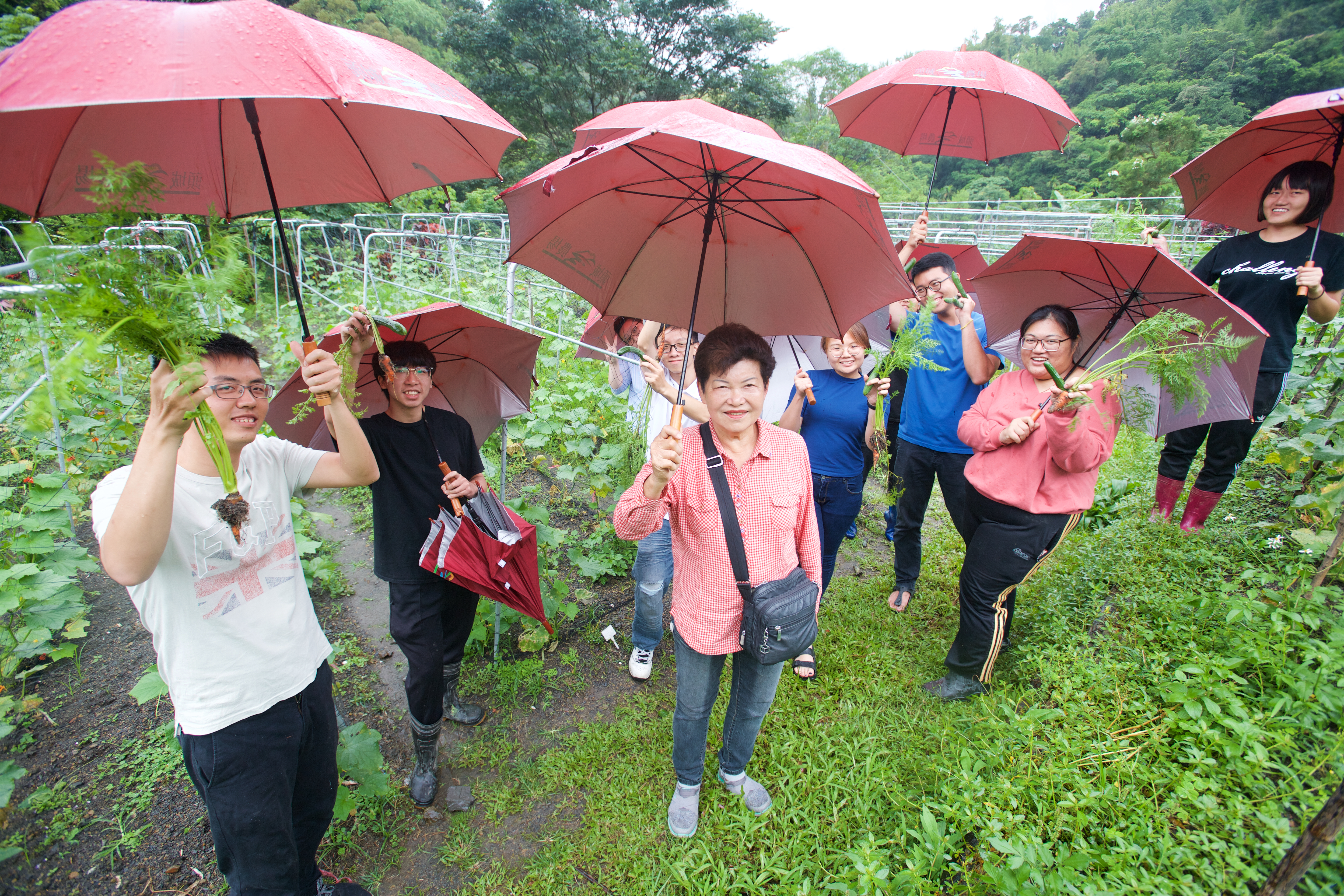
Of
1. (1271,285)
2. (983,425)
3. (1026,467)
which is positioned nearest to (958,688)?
(1026,467)

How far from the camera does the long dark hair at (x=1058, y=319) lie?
262 cm

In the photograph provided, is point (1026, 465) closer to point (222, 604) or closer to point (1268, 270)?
point (1268, 270)

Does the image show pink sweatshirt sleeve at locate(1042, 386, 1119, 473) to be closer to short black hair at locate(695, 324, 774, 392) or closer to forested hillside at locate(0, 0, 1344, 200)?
short black hair at locate(695, 324, 774, 392)

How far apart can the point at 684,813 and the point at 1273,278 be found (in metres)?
4.19

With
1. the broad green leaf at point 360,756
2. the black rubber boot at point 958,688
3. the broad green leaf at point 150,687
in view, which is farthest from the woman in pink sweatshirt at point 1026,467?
the broad green leaf at point 150,687

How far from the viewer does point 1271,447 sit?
13.4 ft

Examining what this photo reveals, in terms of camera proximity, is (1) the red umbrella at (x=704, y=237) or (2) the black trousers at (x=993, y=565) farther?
(2) the black trousers at (x=993, y=565)

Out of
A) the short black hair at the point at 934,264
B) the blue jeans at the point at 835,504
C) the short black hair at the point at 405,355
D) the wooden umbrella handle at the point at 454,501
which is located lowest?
the blue jeans at the point at 835,504

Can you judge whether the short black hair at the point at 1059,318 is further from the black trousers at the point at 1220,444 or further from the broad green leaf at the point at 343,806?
the broad green leaf at the point at 343,806

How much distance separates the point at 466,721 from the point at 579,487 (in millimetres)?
2621

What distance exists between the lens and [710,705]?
232cm

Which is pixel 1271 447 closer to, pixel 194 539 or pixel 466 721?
pixel 466 721

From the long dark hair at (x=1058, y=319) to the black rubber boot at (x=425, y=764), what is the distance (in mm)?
3296

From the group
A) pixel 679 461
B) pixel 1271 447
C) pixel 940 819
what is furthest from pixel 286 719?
pixel 1271 447
